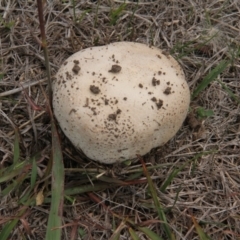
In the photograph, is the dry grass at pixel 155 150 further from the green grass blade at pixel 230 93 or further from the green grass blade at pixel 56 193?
the green grass blade at pixel 56 193

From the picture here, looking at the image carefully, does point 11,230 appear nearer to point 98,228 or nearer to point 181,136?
point 98,228

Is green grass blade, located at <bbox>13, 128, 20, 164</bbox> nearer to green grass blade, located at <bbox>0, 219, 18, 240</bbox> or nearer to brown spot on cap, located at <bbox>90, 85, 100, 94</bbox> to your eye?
green grass blade, located at <bbox>0, 219, 18, 240</bbox>

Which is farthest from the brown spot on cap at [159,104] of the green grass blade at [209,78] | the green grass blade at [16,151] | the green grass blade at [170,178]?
the green grass blade at [16,151]

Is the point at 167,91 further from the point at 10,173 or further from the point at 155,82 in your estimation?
the point at 10,173

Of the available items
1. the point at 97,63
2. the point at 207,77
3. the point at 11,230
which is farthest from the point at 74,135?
the point at 207,77

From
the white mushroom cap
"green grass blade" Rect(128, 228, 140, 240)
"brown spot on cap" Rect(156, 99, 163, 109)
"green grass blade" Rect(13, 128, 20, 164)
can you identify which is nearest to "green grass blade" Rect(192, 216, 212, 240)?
"green grass blade" Rect(128, 228, 140, 240)
